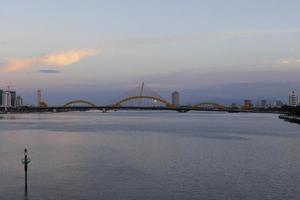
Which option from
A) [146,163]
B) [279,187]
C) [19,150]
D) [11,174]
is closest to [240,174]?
[279,187]

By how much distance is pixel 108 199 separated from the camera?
11797 mm

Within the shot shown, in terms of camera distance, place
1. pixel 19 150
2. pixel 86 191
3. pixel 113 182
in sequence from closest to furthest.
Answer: pixel 86 191, pixel 113 182, pixel 19 150

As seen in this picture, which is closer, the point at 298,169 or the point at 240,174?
the point at 240,174

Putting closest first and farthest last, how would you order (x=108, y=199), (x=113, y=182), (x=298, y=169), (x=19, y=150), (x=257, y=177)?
(x=108, y=199) → (x=113, y=182) → (x=257, y=177) → (x=298, y=169) → (x=19, y=150)

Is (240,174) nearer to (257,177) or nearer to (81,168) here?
(257,177)

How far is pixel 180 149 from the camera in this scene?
23406mm

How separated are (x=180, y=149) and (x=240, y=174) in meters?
8.11

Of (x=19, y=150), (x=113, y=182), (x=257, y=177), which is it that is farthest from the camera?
(x=19, y=150)

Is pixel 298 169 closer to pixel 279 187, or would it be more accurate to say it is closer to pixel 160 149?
pixel 279 187

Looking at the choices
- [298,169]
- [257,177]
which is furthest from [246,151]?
[257,177]

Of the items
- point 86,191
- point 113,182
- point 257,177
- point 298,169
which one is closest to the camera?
point 86,191

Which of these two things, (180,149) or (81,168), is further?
(180,149)

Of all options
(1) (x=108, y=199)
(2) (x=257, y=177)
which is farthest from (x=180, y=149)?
(1) (x=108, y=199)

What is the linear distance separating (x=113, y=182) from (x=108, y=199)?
2.09m
